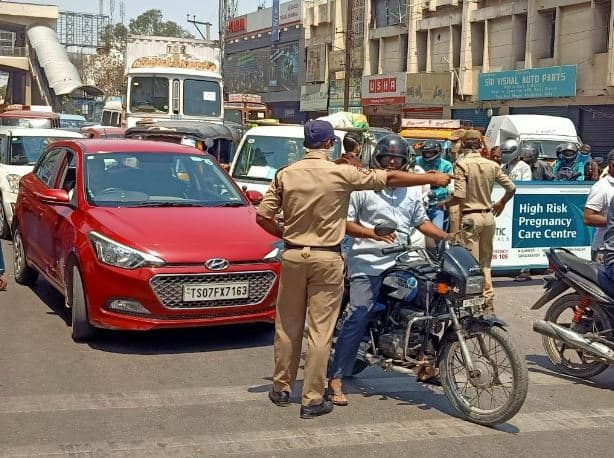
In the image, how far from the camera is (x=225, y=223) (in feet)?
24.2

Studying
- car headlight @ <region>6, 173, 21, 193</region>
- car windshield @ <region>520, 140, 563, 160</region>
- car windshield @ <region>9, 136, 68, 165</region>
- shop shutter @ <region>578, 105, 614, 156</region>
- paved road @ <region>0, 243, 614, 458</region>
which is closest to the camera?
paved road @ <region>0, 243, 614, 458</region>

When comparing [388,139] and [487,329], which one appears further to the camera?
[388,139]

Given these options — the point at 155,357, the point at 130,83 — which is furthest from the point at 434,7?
the point at 155,357

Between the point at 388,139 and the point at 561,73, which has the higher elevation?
the point at 561,73

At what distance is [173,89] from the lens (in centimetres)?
2059

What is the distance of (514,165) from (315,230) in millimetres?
8317

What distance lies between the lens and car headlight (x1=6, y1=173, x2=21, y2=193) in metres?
12.8

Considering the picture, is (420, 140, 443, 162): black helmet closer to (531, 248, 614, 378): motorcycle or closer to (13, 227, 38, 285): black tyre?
(531, 248, 614, 378): motorcycle

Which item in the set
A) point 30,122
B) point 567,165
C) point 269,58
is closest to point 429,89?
point 30,122

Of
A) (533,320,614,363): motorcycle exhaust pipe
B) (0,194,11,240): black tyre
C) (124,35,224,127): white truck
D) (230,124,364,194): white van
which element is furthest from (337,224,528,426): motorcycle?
(124,35,224,127): white truck

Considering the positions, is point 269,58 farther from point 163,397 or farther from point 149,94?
point 163,397

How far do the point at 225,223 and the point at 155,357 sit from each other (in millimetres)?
1283

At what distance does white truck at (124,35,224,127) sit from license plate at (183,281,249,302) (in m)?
13.9

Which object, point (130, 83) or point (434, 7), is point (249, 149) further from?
point (434, 7)
